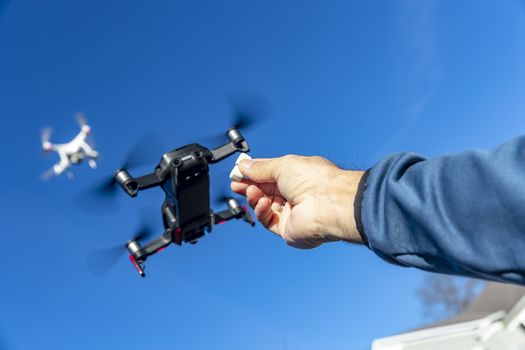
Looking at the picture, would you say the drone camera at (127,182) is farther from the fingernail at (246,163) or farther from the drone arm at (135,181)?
the fingernail at (246,163)

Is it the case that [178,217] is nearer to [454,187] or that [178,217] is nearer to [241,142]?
[241,142]

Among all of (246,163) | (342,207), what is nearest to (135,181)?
(246,163)

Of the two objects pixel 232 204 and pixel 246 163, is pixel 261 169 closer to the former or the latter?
pixel 246 163

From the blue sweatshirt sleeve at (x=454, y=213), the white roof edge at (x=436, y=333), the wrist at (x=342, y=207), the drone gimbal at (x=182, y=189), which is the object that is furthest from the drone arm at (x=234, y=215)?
the white roof edge at (x=436, y=333)

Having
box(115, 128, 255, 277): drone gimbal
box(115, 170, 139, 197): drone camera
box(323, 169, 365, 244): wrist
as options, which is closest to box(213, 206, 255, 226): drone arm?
box(115, 128, 255, 277): drone gimbal

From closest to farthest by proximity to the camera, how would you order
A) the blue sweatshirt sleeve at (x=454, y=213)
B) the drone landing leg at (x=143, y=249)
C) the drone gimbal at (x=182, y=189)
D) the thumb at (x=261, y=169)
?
the blue sweatshirt sleeve at (x=454, y=213)
the thumb at (x=261, y=169)
the drone gimbal at (x=182, y=189)
the drone landing leg at (x=143, y=249)

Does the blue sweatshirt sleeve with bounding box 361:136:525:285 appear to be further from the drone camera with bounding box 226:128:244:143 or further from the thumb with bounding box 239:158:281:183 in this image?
the drone camera with bounding box 226:128:244:143

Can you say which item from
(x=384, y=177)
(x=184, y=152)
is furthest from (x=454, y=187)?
(x=184, y=152)
